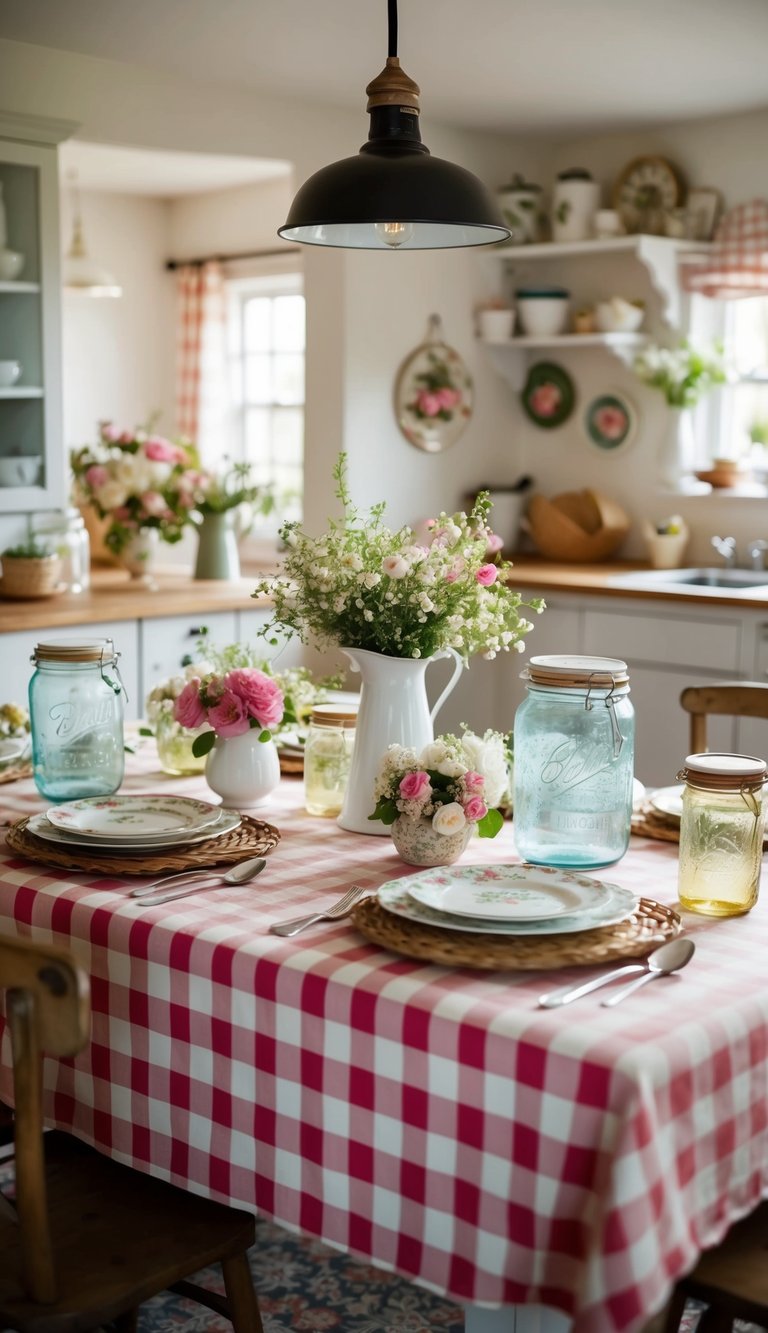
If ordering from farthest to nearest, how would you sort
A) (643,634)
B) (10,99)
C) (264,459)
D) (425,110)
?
(264,459)
(425,110)
(643,634)
(10,99)

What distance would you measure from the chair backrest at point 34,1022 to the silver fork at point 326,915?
323 mm

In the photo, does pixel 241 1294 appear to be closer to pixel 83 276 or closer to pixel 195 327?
pixel 83 276

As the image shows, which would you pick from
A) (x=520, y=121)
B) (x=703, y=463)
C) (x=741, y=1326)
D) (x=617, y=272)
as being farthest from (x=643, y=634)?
(x=741, y=1326)

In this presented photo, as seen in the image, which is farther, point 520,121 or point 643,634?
point 520,121

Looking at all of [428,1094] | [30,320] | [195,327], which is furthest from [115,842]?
[195,327]

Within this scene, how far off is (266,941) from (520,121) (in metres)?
3.72

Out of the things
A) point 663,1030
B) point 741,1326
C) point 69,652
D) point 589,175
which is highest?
point 589,175

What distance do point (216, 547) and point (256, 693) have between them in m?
2.65

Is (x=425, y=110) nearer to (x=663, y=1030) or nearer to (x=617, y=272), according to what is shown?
(x=617, y=272)

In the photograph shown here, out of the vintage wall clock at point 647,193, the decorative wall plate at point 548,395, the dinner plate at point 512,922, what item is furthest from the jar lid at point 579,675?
the decorative wall plate at point 548,395

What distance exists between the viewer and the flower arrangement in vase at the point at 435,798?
5.66 ft

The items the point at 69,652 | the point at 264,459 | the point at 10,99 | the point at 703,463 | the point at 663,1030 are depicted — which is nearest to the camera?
the point at 663,1030

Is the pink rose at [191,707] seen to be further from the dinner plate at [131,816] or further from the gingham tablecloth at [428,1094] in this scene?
the gingham tablecloth at [428,1094]

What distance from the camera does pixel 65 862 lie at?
1.73 m
